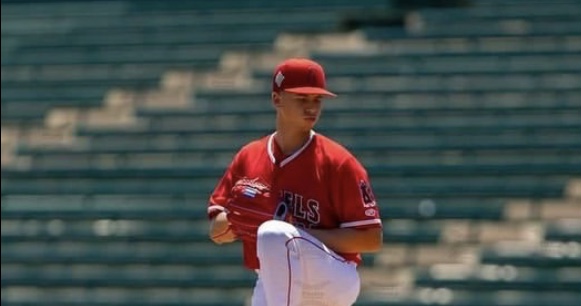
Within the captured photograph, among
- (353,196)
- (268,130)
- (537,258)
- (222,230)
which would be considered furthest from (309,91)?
(268,130)

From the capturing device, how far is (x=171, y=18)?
426 inches

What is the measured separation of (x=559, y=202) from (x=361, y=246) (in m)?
5.06

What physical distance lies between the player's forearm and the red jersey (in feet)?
0.06

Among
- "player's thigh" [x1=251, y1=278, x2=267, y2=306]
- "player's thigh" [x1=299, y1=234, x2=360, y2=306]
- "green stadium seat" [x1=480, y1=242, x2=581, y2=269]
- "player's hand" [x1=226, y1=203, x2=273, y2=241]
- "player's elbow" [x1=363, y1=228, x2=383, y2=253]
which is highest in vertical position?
"player's hand" [x1=226, y1=203, x2=273, y2=241]

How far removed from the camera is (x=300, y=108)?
3961mm

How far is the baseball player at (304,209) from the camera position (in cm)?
388

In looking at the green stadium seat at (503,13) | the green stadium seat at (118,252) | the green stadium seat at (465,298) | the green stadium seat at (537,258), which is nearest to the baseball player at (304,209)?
the green stadium seat at (465,298)

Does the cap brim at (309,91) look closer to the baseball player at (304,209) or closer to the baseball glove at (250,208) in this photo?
the baseball player at (304,209)

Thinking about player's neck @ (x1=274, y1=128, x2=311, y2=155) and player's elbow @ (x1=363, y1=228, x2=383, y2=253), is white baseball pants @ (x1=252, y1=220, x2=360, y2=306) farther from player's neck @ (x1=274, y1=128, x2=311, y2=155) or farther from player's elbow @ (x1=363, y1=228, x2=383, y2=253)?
player's neck @ (x1=274, y1=128, x2=311, y2=155)

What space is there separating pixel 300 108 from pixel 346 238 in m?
0.35

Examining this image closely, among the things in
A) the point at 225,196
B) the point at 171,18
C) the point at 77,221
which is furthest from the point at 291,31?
the point at 225,196

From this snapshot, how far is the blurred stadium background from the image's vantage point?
28.7 ft

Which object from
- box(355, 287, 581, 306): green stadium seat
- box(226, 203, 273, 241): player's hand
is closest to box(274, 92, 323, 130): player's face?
box(226, 203, 273, 241): player's hand

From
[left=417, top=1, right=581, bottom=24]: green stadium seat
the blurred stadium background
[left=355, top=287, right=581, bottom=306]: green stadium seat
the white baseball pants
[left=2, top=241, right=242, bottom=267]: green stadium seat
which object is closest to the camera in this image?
the white baseball pants
